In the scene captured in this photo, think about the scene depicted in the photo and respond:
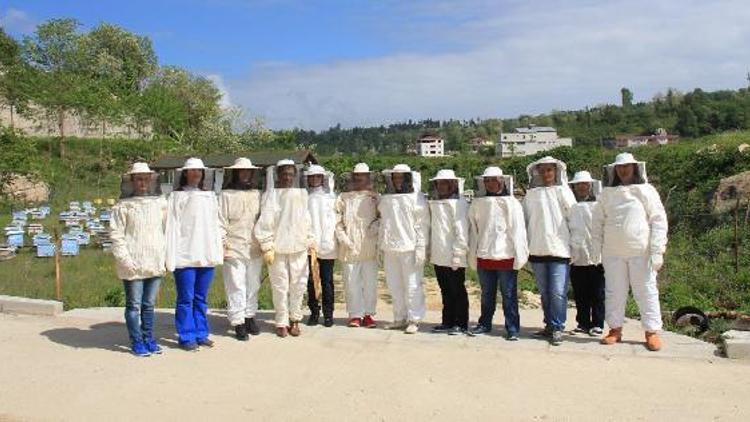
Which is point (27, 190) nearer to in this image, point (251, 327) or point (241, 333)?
point (251, 327)

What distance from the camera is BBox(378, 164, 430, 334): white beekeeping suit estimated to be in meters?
7.66

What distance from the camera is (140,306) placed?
685 centimetres

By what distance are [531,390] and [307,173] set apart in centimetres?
387

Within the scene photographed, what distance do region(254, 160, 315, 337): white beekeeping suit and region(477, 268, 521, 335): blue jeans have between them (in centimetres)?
214

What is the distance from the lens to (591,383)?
19.4 ft

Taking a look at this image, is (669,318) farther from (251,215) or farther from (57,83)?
(57,83)

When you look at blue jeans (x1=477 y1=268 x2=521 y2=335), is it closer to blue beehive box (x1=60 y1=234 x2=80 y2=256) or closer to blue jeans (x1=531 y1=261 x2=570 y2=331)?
blue jeans (x1=531 y1=261 x2=570 y2=331)

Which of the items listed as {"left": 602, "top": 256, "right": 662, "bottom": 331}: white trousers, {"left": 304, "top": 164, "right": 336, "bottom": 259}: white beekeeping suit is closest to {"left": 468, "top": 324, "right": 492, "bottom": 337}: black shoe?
{"left": 602, "top": 256, "right": 662, "bottom": 331}: white trousers

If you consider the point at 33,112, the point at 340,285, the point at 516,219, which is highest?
the point at 33,112

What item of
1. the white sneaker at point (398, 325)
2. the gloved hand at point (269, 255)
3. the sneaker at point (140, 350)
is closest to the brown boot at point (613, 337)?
the white sneaker at point (398, 325)

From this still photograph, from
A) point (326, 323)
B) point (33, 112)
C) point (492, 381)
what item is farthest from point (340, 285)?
point (33, 112)

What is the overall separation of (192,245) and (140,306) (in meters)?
0.84

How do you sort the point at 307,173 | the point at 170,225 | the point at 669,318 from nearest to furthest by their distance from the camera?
the point at 170,225 < the point at 307,173 < the point at 669,318

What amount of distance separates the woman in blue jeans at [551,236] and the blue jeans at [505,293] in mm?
312
